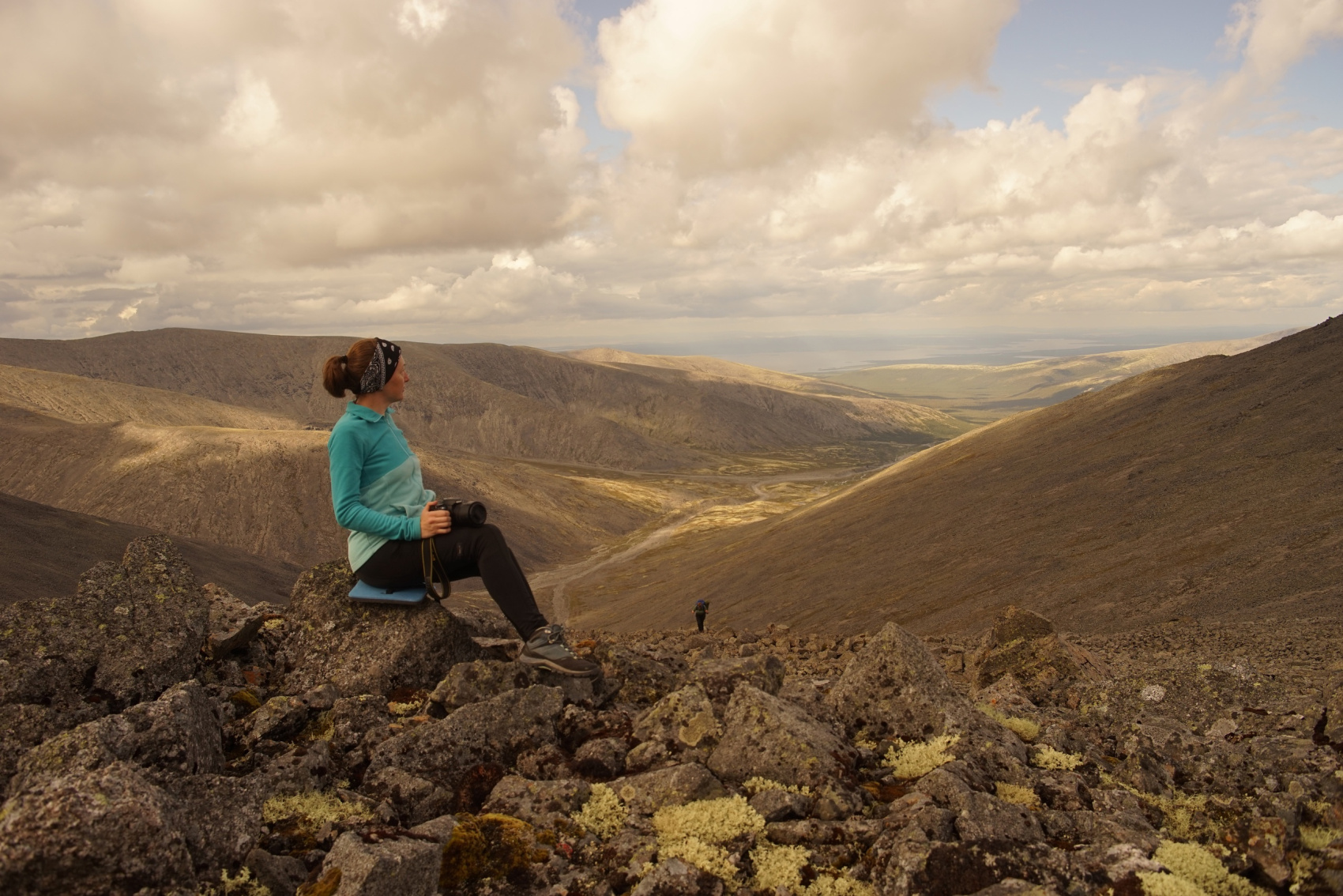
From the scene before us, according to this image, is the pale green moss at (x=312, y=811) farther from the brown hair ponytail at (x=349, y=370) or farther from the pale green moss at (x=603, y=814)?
the brown hair ponytail at (x=349, y=370)

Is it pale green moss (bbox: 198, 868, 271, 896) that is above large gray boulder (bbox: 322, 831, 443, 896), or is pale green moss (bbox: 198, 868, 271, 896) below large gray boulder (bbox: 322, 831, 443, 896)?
below

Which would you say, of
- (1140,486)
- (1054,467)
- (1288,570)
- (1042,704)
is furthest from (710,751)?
→ (1054,467)

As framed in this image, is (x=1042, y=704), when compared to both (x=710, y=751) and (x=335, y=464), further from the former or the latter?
(x=335, y=464)

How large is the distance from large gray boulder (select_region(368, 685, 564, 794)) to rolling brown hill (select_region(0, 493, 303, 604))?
38.0 metres

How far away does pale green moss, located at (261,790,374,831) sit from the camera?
16.9 ft

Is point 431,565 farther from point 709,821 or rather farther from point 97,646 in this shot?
point 709,821

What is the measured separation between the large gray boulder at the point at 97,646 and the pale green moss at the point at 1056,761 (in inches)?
317

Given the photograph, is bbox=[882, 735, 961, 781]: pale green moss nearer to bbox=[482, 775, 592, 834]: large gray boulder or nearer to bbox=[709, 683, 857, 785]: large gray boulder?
Result: bbox=[709, 683, 857, 785]: large gray boulder

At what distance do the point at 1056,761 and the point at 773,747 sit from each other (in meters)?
2.64

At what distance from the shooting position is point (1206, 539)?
31.6 metres

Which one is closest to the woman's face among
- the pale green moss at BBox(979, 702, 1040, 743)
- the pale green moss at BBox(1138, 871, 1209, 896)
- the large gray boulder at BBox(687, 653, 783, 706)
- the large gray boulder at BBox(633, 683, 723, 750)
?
the large gray boulder at BBox(633, 683, 723, 750)

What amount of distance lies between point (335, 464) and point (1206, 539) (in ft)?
118

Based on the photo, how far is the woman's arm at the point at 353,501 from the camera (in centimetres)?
710

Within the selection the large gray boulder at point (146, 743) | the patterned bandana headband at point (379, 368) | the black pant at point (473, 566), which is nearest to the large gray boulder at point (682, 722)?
the black pant at point (473, 566)
